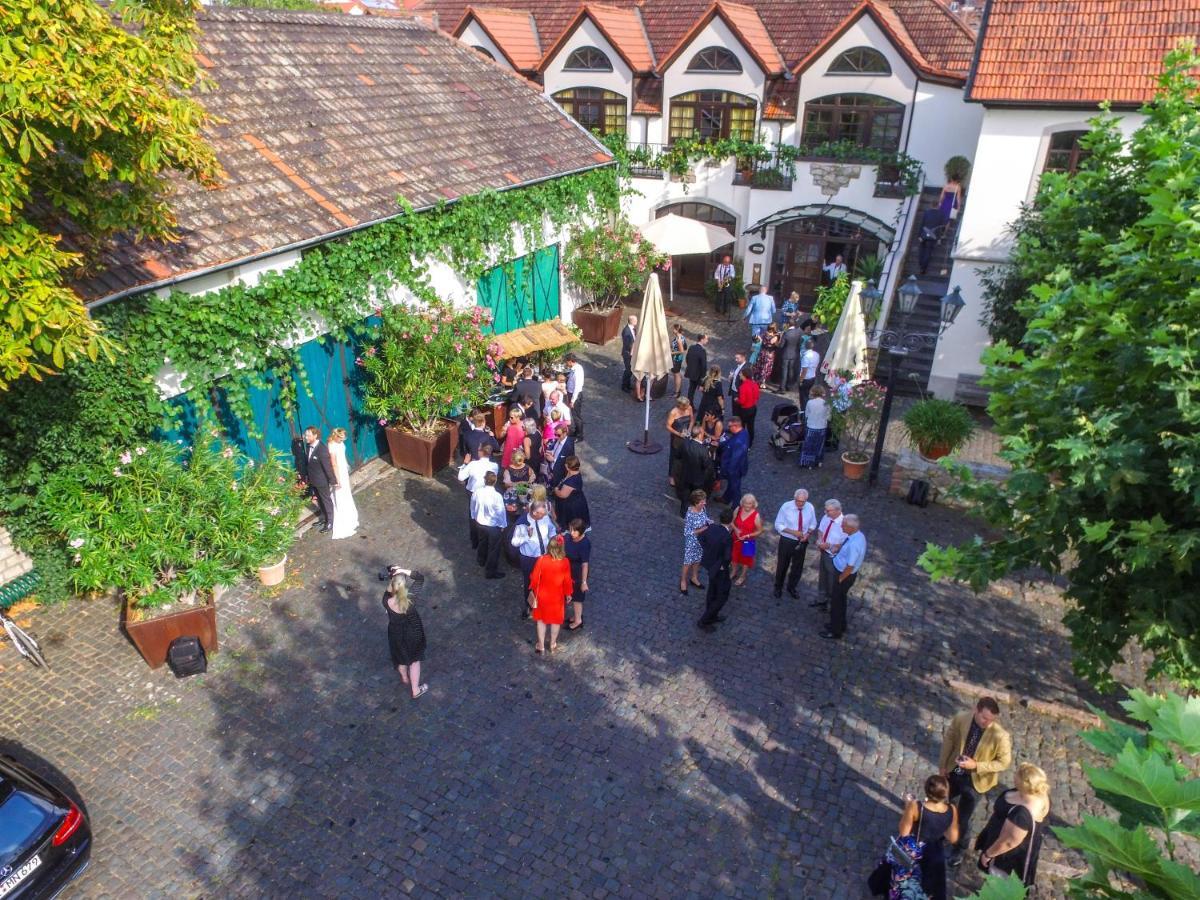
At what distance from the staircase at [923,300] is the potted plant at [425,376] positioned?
849 centimetres

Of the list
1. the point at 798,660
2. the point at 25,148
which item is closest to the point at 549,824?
the point at 798,660

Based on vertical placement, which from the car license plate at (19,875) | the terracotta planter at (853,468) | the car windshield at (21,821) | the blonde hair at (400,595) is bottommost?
the terracotta planter at (853,468)

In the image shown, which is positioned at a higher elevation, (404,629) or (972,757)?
(404,629)

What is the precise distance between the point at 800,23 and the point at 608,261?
10409mm

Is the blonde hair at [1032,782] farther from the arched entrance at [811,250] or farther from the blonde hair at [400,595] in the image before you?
the arched entrance at [811,250]

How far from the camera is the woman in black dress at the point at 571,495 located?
10156 millimetres

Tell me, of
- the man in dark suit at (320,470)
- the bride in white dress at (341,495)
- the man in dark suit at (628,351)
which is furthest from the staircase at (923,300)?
the man in dark suit at (320,470)

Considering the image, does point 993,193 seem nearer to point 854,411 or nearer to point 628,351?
point 854,411

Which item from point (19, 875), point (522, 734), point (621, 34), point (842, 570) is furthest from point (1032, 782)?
point (621, 34)

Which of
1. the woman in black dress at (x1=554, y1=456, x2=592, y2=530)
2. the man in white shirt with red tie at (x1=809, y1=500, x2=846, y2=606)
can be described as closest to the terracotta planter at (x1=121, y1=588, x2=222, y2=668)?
the woman in black dress at (x1=554, y1=456, x2=592, y2=530)

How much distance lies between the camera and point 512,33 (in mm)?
25109

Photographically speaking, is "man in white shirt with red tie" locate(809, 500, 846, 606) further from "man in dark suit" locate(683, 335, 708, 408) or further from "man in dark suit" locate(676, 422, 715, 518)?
"man in dark suit" locate(683, 335, 708, 408)

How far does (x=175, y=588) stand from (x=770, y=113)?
19.2 meters

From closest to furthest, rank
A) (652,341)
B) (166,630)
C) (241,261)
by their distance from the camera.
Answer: (166,630) → (241,261) → (652,341)
